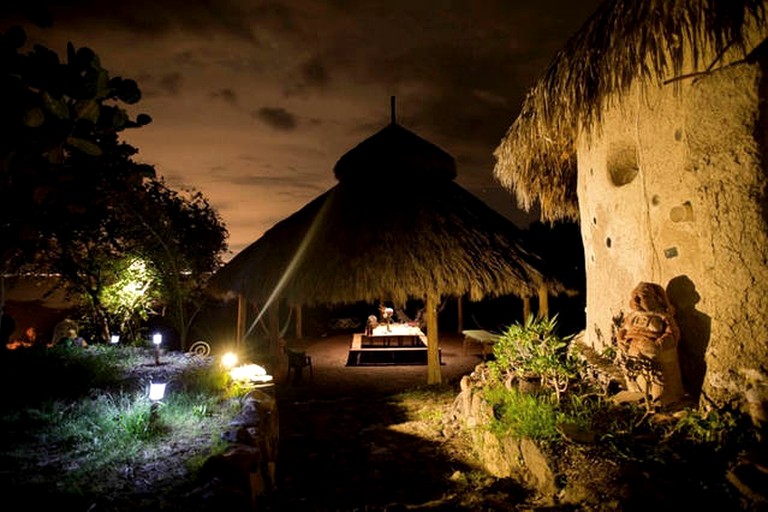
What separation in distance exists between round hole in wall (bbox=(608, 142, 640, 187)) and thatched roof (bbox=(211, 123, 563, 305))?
3856 millimetres

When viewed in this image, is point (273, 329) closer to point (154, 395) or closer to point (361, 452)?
point (361, 452)

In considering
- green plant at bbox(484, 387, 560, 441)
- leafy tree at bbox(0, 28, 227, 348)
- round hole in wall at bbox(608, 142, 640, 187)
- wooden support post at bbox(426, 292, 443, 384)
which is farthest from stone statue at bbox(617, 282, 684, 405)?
wooden support post at bbox(426, 292, 443, 384)

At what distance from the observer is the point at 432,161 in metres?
11.4

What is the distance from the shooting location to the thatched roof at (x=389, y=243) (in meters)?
8.77

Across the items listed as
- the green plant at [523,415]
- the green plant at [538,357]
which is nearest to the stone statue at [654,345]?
the green plant at [538,357]

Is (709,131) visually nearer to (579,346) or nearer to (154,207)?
(579,346)

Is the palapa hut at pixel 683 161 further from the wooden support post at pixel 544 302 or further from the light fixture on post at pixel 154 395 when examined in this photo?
the light fixture on post at pixel 154 395

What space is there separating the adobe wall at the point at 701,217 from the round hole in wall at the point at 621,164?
0.04ft

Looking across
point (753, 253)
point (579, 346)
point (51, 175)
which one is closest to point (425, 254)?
point (579, 346)

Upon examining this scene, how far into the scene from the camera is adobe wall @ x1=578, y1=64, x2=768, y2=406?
3.46m

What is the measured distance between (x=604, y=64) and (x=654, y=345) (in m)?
2.82

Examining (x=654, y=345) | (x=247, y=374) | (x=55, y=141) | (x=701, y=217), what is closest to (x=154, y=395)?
(x=247, y=374)

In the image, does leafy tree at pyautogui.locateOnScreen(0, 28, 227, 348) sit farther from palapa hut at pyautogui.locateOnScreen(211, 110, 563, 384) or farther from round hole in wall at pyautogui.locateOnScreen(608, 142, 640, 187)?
palapa hut at pyautogui.locateOnScreen(211, 110, 563, 384)

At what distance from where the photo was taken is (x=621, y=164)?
5324 millimetres
